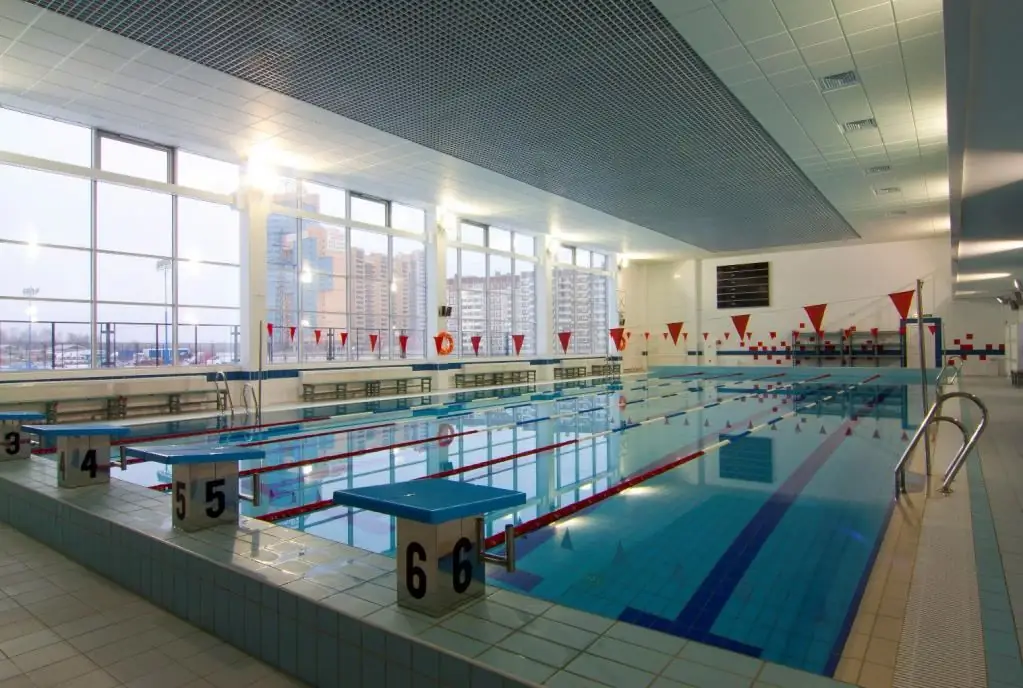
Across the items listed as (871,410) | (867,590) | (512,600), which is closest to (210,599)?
(512,600)

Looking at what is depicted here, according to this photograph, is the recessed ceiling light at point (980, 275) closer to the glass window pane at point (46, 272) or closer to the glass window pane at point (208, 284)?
the glass window pane at point (208, 284)

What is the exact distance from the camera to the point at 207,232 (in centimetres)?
1054

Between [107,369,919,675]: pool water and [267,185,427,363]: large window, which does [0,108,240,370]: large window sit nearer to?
[267,185,427,363]: large window

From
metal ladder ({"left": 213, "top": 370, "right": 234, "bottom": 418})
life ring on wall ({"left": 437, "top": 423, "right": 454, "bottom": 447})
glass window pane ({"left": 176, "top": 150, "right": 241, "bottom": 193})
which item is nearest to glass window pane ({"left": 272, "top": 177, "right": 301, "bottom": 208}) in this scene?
glass window pane ({"left": 176, "top": 150, "right": 241, "bottom": 193})

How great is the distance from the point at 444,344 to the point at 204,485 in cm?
1154

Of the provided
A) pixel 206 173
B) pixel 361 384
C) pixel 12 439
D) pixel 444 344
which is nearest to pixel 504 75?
pixel 12 439

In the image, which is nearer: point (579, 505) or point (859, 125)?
point (579, 505)

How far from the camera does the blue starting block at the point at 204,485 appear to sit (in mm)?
2816

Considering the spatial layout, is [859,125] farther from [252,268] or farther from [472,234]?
[472,234]

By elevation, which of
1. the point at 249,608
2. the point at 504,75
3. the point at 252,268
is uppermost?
the point at 504,75

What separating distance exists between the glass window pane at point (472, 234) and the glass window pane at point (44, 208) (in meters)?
8.39

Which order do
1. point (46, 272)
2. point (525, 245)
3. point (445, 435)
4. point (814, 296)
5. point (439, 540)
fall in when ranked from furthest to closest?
1. point (814, 296)
2. point (525, 245)
3. point (46, 272)
4. point (445, 435)
5. point (439, 540)

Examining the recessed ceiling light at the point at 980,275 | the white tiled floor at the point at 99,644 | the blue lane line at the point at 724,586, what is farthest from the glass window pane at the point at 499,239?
the white tiled floor at the point at 99,644

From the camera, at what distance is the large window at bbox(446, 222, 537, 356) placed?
15.8m
